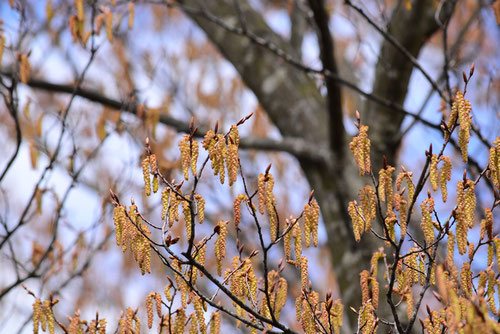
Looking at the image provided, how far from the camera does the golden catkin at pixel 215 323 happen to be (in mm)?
3098

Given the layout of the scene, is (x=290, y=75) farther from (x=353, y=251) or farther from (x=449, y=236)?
(x=449, y=236)

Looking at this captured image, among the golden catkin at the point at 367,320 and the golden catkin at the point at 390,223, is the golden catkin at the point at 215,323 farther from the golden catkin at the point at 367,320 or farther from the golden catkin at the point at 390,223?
the golden catkin at the point at 390,223

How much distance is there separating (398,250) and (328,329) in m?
0.47

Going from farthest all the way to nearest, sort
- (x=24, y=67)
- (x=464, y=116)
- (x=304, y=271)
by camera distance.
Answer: (x=24, y=67)
(x=304, y=271)
(x=464, y=116)

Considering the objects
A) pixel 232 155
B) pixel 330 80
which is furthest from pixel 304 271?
pixel 330 80

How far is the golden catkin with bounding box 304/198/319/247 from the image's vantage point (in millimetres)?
3094

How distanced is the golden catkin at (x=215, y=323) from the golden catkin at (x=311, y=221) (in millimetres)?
512

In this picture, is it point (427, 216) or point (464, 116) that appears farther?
point (427, 216)

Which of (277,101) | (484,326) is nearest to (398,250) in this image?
(484,326)

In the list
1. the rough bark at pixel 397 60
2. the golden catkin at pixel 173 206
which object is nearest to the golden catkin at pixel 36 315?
the golden catkin at pixel 173 206

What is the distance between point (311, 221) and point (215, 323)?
0.61 metres

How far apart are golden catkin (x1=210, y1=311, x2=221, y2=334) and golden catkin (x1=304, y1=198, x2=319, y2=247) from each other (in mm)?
512

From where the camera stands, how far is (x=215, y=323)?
123 inches

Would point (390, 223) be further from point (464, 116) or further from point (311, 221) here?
point (464, 116)
